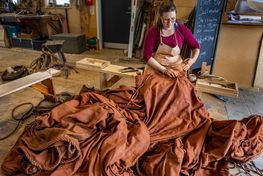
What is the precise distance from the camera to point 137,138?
5.80 ft

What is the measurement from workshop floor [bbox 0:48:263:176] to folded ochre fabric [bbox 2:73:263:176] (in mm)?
418

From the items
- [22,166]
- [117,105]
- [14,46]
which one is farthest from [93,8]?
[22,166]

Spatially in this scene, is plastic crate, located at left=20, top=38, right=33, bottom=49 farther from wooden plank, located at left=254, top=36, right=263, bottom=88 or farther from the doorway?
wooden plank, located at left=254, top=36, right=263, bottom=88

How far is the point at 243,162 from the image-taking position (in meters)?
1.82

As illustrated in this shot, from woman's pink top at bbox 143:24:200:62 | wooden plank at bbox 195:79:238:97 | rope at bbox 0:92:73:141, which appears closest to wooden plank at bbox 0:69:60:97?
rope at bbox 0:92:73:141

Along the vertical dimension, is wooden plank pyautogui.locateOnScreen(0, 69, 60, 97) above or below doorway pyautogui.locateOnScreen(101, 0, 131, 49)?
below

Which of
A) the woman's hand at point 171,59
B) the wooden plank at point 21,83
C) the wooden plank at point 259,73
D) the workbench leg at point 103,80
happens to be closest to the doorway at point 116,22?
the workbench leg at point 103,80

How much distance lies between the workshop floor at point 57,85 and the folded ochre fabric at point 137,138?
16.5 inches

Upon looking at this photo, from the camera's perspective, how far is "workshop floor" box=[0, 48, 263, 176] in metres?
2.47

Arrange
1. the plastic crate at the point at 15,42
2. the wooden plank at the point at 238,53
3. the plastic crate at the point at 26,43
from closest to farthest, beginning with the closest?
the wooden plank at the point at 238,53 < the plastic crate at the point at 26,43 < the plastic crate at the point at 15,42

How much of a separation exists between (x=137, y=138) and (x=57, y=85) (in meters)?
2.12

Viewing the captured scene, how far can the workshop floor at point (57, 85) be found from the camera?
8.12 ft

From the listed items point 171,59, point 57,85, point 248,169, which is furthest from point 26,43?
point 248,169

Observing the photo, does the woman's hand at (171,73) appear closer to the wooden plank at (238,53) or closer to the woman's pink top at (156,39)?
the woman's pink top at (156,39)
